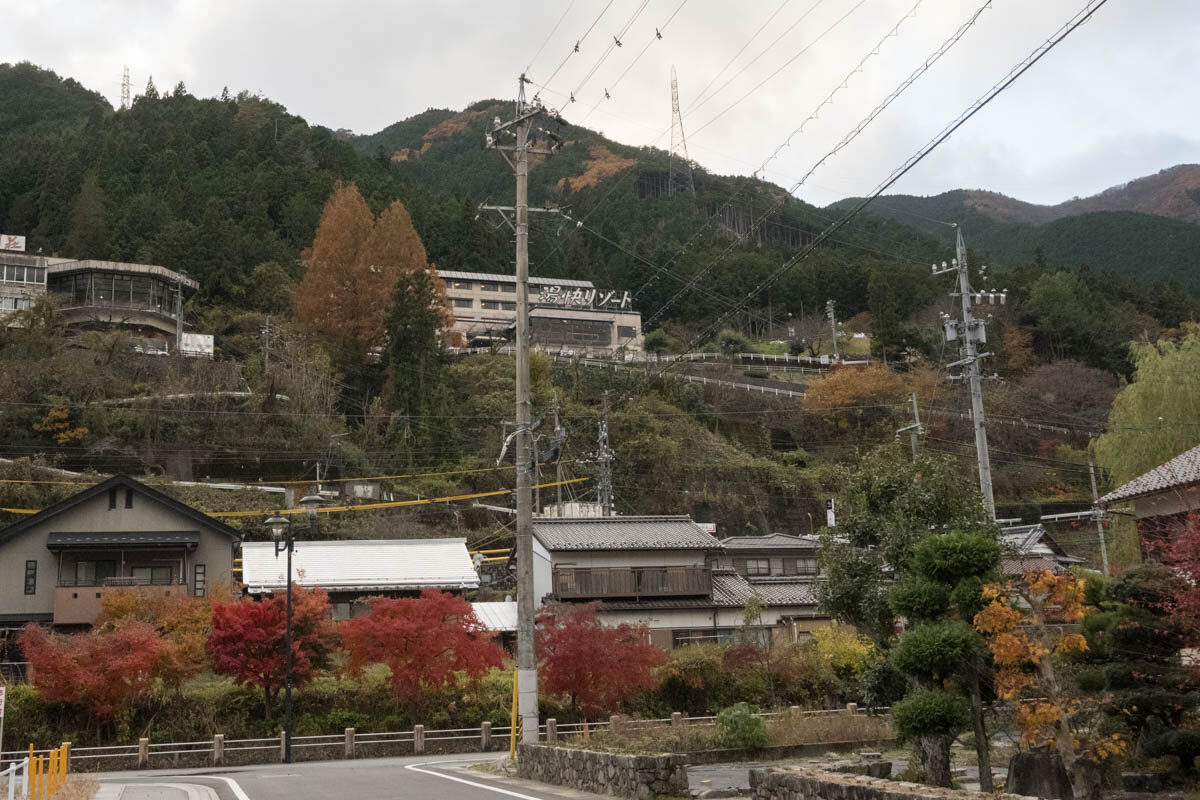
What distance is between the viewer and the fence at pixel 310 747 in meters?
23.7

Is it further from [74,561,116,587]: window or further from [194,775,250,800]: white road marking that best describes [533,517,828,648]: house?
[194,775,250,800]: white road marking

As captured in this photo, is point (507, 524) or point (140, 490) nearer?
point (140, 490)

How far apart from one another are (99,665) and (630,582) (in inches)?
727

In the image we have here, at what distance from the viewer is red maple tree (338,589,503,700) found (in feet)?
85.9

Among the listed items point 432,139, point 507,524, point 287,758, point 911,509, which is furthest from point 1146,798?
point 432,139

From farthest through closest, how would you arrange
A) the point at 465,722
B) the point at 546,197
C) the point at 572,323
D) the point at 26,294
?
the point at 546,197
the point at 572,323
the point at 26,294
the point at 465,722

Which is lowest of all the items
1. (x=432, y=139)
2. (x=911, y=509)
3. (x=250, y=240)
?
(x=911, y=509)

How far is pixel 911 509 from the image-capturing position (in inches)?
699

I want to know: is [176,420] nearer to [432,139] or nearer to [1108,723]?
[1108,723]

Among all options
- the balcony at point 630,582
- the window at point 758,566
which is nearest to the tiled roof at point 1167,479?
the balcony at point 630,582

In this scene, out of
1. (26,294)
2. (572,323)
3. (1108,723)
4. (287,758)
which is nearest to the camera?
(1108,723)

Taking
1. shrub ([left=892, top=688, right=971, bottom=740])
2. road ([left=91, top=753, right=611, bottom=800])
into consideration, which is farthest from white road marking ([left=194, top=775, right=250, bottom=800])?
shrub ([left=892, top=688, right=971, bottom=740])

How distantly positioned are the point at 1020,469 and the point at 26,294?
6263 cm

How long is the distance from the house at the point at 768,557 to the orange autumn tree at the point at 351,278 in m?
28.5
